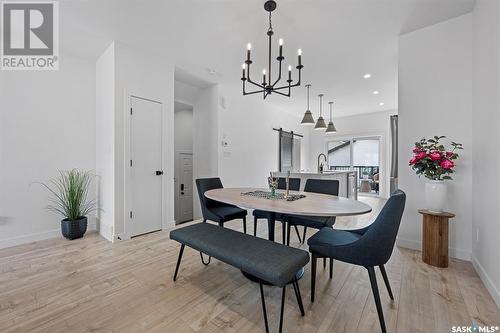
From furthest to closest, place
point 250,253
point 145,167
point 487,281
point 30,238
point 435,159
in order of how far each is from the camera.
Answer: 1. point 145,167
2. point 30,238
3. point 435,159
4. point 487,281
5. point 250,253

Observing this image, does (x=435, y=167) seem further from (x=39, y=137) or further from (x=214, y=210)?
(x=39, y=137)

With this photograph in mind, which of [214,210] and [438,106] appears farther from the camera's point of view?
[214,210]

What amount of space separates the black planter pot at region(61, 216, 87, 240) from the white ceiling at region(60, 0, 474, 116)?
98.6 inches

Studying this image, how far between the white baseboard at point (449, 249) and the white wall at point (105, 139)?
3.96 metres

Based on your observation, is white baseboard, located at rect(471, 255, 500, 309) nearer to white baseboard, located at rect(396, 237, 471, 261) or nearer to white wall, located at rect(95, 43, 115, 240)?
white baseboard, located at rect(396, 237, 471, 261)

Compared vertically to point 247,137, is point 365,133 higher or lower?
higher

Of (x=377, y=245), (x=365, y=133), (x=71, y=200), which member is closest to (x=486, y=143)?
(x=377, y=245)

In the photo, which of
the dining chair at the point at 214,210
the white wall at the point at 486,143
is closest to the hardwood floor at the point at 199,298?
the white wall at the point at 486,143

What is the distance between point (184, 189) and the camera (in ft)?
17.5

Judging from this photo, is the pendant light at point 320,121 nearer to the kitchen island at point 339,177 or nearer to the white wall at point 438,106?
the kitchen island at point 339,177

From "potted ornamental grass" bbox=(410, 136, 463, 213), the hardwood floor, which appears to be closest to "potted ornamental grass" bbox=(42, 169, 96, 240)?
the hardwood floor

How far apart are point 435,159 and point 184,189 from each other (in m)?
4.80

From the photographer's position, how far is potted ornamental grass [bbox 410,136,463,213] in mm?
2283

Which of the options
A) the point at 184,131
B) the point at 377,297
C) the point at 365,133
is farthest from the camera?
the point at 365,133
